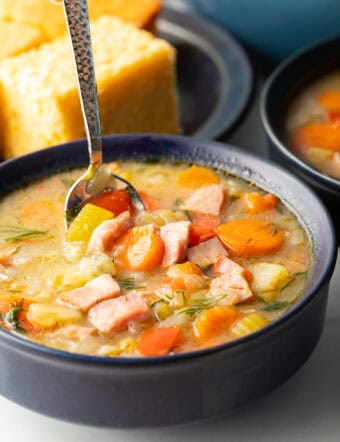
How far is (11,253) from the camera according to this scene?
7.76ft

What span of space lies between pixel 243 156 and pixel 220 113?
2.11 ft

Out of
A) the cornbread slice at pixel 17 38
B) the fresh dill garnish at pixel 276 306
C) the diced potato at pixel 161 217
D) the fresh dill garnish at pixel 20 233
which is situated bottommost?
the cornbread slice at pixel 17 38

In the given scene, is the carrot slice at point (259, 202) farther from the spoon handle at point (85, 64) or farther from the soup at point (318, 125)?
the spoon handle at point (85, 64)

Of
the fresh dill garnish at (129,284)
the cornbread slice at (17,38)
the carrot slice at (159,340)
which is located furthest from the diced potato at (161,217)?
the cornbread slice at (17,38)

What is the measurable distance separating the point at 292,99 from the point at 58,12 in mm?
1020

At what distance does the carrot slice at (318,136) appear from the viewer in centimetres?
293

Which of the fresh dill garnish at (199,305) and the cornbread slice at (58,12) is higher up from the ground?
the fresh dill garnish at (199,305)

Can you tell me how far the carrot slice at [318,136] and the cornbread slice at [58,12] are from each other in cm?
98

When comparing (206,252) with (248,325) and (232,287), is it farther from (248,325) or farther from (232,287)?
(248,325)

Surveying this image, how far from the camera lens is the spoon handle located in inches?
92.6

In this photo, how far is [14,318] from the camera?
2.12 meters

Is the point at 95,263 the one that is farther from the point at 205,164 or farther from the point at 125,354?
the point at 205,164

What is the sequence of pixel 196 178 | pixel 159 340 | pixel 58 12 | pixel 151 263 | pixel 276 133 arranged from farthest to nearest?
1. pixel 58 12
2. pixel 276 133
3. pixel 196 178
4. pixel 151 263
5. pixel 159 340

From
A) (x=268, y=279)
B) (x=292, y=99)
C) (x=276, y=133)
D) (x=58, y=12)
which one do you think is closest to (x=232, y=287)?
(x=268, y=279)
